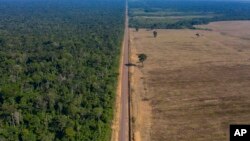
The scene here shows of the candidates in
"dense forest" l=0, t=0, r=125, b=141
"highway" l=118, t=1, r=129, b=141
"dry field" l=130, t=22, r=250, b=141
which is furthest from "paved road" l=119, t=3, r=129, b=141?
"dense forest" l=0, t=0, r=125, b=141

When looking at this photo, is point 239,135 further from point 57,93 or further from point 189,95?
point 57,93

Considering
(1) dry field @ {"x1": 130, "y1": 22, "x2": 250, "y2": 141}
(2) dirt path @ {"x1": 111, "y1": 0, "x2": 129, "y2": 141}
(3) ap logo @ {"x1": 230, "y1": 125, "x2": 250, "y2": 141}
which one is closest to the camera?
(3) ap logo @ {"x1": 230, "y1": 125, "x2": 250, "y2": 141}

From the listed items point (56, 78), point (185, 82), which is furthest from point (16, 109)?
point (185, 82)

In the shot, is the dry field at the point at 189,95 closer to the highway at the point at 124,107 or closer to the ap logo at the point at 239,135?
the highway at the point at 124,107

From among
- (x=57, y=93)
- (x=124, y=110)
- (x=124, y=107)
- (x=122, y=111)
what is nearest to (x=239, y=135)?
(x=122, y=111)

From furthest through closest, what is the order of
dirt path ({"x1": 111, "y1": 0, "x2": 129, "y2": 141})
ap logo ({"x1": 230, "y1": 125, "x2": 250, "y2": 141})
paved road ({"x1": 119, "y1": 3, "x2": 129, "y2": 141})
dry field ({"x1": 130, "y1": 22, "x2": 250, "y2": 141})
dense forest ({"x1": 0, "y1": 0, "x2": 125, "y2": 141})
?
dry field ({"x1": 130, "y1": 22, "x2": 250, "y2": 141}), paved road ({"x1": 119, "y1": 3, "x2": 129, "y2": 141}), dirt path ({"x1": 111, "y1": 0, "x2": 129, "y2": 141}), dense forest ({"x1": 0, "y1": 0, "x2": 125, "y2": 141}), ap logo ({"x1": 230, "y1": 125, "x2": 250, "y2": 141})

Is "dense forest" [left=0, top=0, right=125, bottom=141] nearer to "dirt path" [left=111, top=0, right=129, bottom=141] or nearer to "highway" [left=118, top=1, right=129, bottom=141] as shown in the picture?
"dirt path" [left=111, top=0, right=129, bottom=141]

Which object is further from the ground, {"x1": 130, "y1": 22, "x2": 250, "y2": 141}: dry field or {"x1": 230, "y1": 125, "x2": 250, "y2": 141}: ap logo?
{"x1": 130, "y1": 22, "x2": 250, "y2": 141}: dry field

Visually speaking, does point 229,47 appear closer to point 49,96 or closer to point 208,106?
point 208,106
